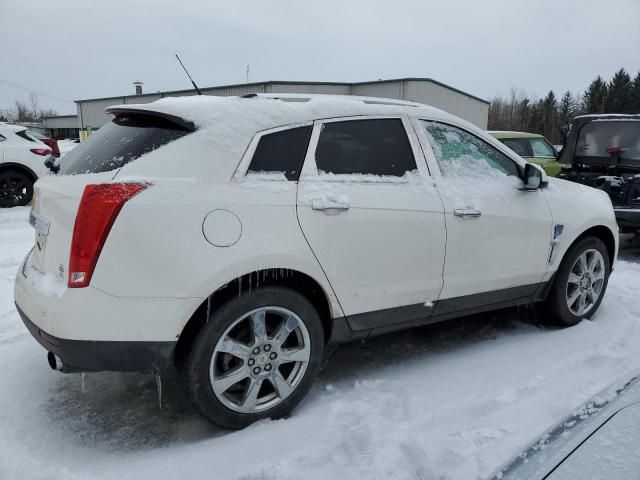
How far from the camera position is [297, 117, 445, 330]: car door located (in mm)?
2686

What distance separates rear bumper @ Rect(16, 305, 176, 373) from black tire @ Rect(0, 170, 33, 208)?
8421mm

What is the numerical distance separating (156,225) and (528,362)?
257 centimetres

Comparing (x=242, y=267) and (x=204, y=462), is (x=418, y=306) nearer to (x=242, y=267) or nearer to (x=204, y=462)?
(x=242, y=267)

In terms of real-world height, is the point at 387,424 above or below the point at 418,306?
below

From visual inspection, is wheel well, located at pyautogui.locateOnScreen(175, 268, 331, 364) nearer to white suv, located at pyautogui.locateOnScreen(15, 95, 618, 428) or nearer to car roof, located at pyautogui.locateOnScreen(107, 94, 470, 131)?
white suv, located at pyautogui.locateOnScreen(15, 95, 618, 428)

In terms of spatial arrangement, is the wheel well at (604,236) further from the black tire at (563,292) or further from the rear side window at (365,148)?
the rear side window at (365,148)

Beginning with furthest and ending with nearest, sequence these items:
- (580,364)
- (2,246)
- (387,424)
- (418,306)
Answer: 1. (2,246)
2. (580,364)
3. (418,306)
4. (387,424)

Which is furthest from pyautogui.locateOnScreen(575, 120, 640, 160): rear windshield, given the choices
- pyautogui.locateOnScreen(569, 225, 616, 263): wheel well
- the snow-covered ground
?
the snow-covered ground

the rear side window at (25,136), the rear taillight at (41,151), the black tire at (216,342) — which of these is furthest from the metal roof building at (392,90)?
the black tire at (216,342)

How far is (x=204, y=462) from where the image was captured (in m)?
2.38

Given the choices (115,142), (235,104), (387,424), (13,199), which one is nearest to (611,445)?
(387,424)

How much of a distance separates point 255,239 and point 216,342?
0.52 metres

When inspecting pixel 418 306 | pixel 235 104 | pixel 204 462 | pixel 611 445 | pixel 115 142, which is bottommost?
pixel 204 462

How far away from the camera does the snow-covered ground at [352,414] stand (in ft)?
7.71
